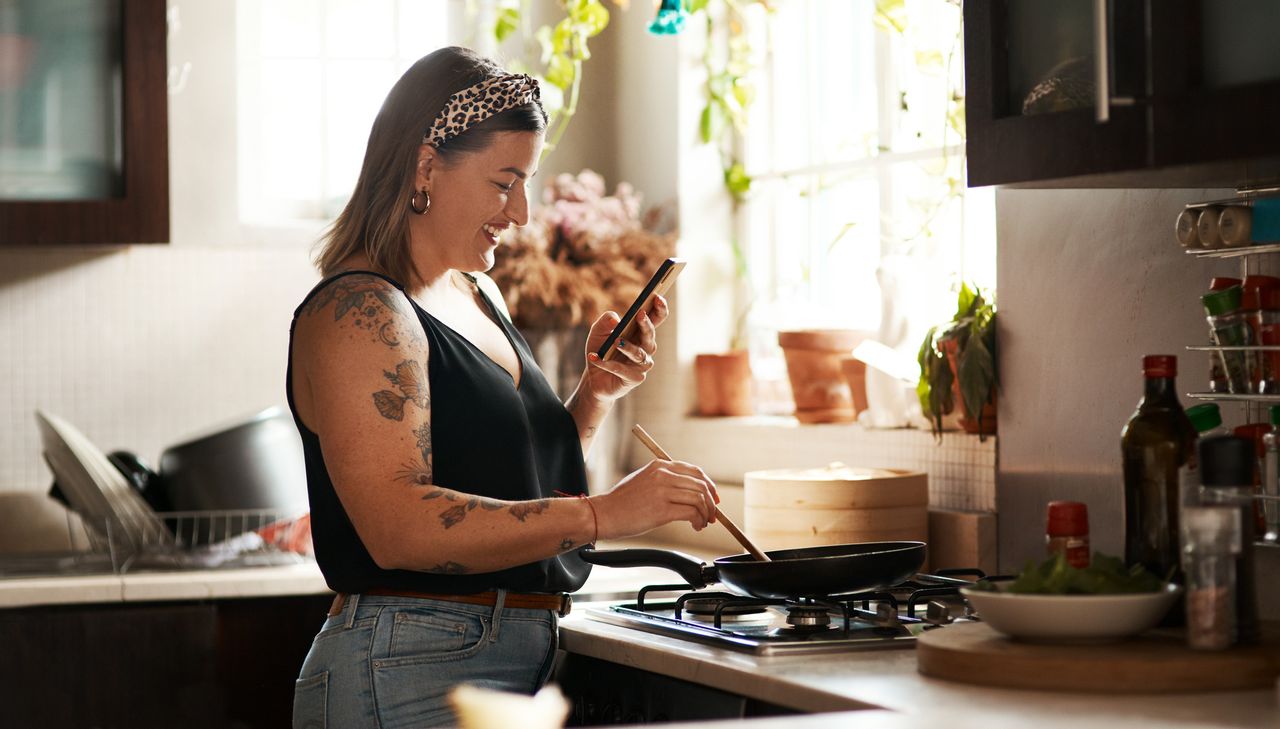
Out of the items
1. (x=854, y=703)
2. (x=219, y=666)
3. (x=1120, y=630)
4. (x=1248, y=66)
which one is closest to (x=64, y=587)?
(x=219, y=666)

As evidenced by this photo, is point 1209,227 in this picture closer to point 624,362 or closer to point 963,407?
point 963,407

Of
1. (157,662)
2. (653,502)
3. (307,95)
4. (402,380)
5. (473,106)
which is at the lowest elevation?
(157,662)

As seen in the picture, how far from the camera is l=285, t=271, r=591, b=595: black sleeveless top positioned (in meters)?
1.92

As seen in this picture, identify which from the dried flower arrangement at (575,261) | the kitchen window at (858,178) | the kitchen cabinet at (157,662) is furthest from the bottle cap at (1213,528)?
the dried flower arrangement at (575,261)

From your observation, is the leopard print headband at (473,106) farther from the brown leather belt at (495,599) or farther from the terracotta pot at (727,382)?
the terracotta pot at (727,382)

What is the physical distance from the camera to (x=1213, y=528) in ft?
5.15

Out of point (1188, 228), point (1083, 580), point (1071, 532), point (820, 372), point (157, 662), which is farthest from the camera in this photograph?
point (820, 372)

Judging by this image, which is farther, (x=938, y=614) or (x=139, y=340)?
(x=139, y=340)

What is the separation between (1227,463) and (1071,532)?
0.78 ft

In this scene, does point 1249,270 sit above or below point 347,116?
below

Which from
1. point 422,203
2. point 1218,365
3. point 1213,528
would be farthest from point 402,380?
point 1218,365

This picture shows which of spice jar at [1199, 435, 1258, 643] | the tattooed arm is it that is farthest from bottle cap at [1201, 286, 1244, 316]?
the tattooed arm

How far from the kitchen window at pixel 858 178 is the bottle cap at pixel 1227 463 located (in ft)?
3.91

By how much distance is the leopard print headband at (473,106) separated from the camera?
2.01 m
